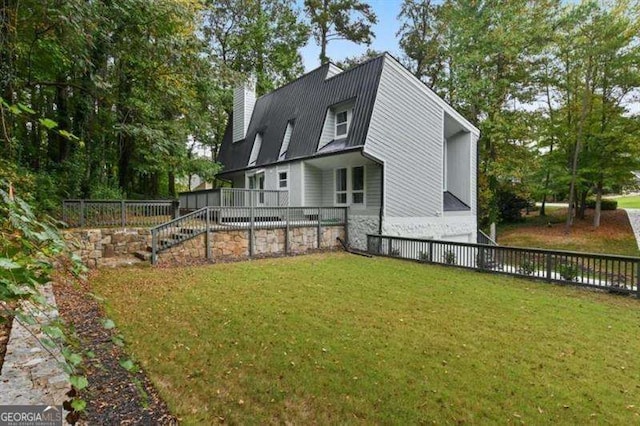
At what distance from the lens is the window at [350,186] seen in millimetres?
14156

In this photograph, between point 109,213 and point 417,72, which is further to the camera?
point 417,72

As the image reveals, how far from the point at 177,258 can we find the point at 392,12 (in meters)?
24.4

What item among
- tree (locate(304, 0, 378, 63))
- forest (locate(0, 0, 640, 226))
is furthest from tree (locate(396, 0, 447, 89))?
tree (locate(304, 0, 378, 63))

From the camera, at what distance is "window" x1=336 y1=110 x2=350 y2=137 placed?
14.5 metres

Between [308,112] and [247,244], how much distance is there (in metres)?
7.18

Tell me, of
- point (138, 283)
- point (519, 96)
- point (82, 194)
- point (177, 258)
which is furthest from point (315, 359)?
point (519, 96)

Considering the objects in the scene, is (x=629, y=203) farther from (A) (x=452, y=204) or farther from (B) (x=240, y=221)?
(B) (x=240, y=221)

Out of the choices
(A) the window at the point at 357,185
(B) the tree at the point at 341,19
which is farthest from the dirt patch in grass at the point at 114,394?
(B) the tree at the point at 341,19

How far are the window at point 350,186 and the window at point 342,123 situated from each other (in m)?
1.51

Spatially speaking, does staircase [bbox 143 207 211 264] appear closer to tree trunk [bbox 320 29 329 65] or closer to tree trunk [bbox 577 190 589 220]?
tree trunk [bbox 320 29 329 65]

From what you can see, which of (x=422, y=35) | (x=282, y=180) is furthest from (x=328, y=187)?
(x=422, y=35)

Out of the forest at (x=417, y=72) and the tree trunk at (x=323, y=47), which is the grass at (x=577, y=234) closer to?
the forest at (x=417, y=72)

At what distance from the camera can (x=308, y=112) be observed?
624 inches

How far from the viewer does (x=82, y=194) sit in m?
13.6
